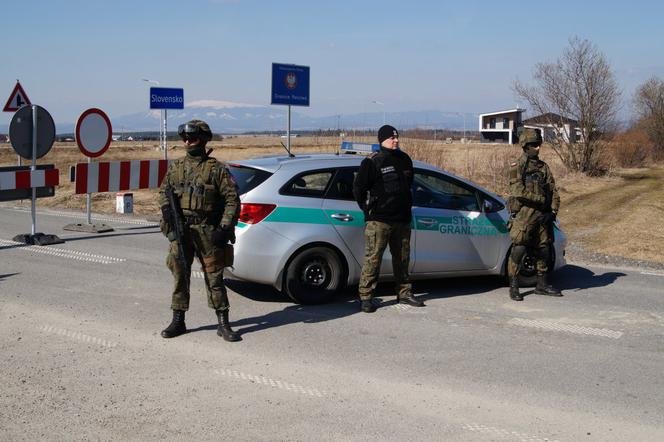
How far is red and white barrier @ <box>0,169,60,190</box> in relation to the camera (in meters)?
11.6

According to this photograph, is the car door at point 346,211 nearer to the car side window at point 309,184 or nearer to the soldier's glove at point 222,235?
the car side window at point 309,184

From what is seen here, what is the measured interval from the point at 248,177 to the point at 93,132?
6461 millimetres

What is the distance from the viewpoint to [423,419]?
183 inches

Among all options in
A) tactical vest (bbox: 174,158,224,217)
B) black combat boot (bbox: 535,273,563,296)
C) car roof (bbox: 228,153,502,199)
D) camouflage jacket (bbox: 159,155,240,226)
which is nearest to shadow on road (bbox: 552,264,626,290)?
black combat boot (bbox: 535,273,563,296)

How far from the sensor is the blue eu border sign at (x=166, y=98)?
1883 centimetres

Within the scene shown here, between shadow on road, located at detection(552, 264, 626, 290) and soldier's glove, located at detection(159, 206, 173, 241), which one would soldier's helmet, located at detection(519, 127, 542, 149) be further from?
soldier's glove, located at detection(159, 206, 173, 241)

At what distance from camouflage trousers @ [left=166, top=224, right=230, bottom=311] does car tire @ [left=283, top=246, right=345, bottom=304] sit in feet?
4.09

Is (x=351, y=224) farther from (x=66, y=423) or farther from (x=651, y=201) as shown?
(x=651, y=201)

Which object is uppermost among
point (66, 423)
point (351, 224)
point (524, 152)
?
point (524, 152)

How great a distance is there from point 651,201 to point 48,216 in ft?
52.4

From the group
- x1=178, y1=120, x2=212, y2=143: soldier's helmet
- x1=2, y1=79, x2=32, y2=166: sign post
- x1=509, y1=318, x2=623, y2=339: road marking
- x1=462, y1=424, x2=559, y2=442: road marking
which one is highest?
x1=2, y1=79, x2=32, y2=166: sign post

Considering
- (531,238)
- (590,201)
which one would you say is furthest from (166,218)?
(590,201)

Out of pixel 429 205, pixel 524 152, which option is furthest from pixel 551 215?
pixel 429 205

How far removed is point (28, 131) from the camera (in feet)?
38.5
